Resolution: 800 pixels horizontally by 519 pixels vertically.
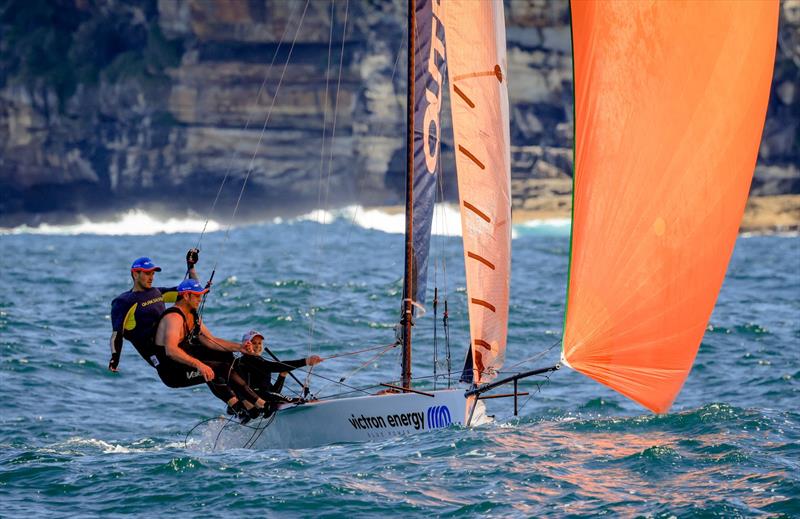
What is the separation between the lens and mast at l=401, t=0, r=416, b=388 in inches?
384

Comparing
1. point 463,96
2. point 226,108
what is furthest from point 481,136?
point 226,108

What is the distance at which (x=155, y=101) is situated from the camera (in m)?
60.8

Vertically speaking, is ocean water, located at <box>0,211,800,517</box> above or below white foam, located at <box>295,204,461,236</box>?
above

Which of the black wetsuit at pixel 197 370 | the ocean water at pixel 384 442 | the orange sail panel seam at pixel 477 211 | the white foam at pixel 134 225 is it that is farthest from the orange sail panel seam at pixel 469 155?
the white foam at pixel 134 225

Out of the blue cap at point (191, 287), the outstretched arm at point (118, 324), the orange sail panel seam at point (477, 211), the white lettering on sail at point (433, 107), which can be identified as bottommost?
the outstretched arm at point (118, 324)

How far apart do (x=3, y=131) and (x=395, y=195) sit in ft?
61.2

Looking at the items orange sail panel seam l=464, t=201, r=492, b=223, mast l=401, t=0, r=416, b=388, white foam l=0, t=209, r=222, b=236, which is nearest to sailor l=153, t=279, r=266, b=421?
mast l=401, t=0, r=416, b=388

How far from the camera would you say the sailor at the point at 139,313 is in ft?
31.5

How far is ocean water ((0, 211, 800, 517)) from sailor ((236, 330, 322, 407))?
0.56m

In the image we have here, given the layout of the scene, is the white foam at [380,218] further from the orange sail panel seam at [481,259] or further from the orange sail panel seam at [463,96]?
the orange sail panel seam at [463,96]

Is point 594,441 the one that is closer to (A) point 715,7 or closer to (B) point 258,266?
(A) point 715,7

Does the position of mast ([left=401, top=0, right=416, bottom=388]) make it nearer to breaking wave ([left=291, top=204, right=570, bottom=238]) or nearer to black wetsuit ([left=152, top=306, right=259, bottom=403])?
black wetsuit ([left=152, top=306, right=259, bottom=403])

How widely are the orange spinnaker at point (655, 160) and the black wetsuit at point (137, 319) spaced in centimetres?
316

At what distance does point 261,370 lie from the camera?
986 centimetres
